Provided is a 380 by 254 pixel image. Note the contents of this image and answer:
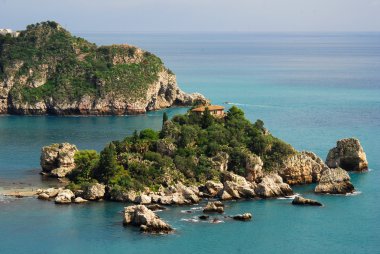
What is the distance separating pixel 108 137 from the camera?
112m

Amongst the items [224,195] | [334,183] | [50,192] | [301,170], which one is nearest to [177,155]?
[224,195]

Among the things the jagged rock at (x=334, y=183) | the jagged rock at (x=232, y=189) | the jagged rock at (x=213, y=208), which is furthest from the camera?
the jagged rock at (x=334, y=183)

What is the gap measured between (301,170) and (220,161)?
7.99 metres

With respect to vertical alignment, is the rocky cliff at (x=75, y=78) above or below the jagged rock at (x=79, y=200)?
above

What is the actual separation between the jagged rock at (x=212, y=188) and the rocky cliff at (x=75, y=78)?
174 ft

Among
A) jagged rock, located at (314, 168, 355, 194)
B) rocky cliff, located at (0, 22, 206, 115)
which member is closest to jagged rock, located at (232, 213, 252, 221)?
jagged rock, located at (314, 168, 355, 194)

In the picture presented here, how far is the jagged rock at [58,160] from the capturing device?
88.6m

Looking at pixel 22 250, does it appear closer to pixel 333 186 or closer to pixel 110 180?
pixel 110 180

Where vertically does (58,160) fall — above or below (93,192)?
above

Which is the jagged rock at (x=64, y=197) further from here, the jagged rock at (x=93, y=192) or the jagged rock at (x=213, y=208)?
the jagged rock at (x=213, y=208)

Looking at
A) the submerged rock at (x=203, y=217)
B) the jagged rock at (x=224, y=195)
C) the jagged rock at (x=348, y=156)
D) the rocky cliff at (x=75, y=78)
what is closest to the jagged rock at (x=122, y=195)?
the jagged rock at (x=224, y=195)

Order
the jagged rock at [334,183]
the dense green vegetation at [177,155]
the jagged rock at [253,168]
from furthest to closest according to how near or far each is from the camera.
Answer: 1. the jagged rock at [253,168]
2. the jagged rock at [334,183]
3. the dense green vegetation at [177,155]

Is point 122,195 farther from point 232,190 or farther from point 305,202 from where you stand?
point 305,202

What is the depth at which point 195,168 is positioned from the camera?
83312 mm
